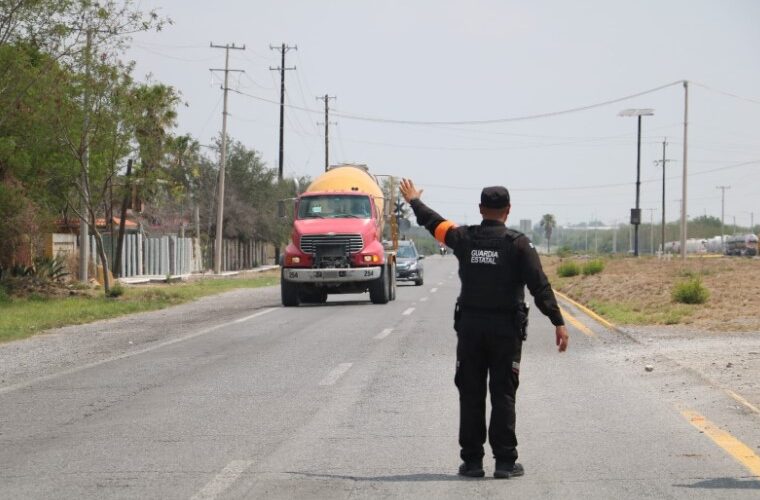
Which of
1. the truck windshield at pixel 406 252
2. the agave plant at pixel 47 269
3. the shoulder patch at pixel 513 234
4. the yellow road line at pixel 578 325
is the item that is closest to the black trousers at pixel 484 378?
the shoulder patch at pixel 513 234

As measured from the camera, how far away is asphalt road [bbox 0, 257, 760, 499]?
25.8ft

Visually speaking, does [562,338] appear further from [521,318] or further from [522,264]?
[522,264]

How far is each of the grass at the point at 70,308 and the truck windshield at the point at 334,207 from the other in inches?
192

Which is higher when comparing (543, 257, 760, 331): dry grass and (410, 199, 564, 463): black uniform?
(410, 199, 564, 463): black uniform

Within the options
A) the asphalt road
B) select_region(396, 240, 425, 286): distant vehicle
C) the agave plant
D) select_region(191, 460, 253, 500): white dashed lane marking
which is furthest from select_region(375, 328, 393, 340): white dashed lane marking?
select_region(396, 240, 425, 286): distant vehicle

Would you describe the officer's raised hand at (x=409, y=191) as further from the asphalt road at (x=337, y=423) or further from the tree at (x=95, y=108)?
the tree at (x=95, y=108)

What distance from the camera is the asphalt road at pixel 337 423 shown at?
787 cm

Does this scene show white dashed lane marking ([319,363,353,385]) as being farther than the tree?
No

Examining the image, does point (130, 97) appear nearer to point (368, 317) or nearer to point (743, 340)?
point (368, 317)

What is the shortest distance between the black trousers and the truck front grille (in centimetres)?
2124

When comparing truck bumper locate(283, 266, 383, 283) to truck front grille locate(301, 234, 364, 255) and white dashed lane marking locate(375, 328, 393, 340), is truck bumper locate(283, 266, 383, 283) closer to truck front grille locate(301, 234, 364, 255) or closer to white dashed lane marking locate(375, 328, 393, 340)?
truck front grille locate(301, 234, 364, 255)

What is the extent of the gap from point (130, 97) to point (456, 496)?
27425mm

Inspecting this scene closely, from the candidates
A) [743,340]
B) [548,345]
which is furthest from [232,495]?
[743,340]

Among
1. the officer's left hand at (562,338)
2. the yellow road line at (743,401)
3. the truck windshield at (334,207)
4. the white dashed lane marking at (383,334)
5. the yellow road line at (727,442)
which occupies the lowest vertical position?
the white dashed lane marking at (383,334)
